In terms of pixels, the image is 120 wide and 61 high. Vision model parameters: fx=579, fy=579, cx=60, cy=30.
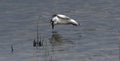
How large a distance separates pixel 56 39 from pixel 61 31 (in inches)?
49.2

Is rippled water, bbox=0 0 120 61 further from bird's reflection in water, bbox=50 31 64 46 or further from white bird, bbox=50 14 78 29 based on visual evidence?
white bird, bbox=50 14 78 29

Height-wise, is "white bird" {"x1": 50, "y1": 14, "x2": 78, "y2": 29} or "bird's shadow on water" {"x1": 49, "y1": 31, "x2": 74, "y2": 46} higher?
"white bird" {"x1": 50, "y1": 14, "x2": 78, "y2": 29}

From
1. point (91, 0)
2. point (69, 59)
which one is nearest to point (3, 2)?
point (91, 0)

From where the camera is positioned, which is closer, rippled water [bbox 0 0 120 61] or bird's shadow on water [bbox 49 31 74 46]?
rippled water [bbox 0 0 120 61]

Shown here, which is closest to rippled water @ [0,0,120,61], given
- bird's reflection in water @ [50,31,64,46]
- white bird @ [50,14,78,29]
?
bird's reflection in water @ [50,31,64,46]

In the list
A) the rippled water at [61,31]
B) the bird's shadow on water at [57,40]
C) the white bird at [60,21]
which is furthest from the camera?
the white bird at [60,21]

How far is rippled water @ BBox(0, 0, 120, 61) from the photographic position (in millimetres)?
12281

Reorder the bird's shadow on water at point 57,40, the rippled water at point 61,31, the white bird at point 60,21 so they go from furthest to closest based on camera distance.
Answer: the white bird at point 60,21 < the bird's shadow on water at point 57,40 < the rippled water at point 61,31

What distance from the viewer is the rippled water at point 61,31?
12281 mm

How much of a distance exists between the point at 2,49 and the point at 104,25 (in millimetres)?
4429

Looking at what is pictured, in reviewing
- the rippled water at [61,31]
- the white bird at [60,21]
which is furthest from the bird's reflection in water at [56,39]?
the white bird at [60,21]

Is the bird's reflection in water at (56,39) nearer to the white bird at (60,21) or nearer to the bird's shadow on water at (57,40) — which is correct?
the bird's shadow on water at (57,40)

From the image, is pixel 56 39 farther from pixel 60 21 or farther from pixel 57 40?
pixel 60 21

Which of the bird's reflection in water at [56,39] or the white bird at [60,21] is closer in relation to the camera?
the bird's reflection in water at [56,39]
